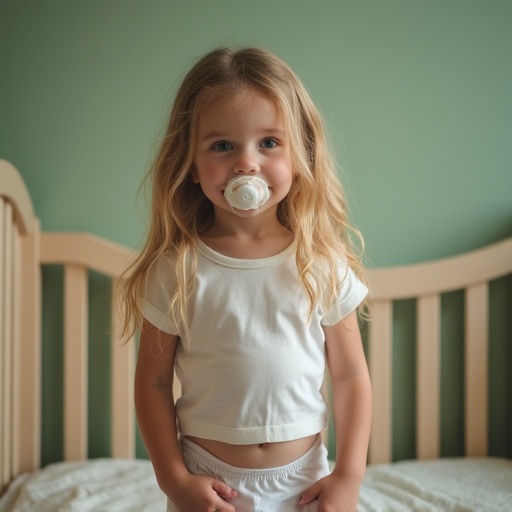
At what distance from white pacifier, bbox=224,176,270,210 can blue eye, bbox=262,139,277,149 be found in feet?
0.17

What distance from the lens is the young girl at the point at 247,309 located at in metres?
0.80

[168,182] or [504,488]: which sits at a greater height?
[168,182]

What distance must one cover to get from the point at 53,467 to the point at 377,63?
3.56 ft

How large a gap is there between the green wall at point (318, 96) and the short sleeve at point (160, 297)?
23.3 inches

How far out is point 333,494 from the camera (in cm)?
81

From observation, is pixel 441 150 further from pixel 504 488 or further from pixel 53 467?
pixel 53 467

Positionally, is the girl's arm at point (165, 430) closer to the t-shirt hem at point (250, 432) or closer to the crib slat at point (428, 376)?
the t-shirt hem at point (250, 432)

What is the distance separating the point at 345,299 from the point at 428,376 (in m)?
0.65

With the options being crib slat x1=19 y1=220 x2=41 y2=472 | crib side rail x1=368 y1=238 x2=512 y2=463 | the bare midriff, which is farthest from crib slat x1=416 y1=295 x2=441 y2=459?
crib slat x1=19 y1=220 x2=41 y2=472

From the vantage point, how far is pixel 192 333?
835 millimetres

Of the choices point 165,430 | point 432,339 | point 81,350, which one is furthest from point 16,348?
point 432,339

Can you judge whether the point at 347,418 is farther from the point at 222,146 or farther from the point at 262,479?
the point at 222,146

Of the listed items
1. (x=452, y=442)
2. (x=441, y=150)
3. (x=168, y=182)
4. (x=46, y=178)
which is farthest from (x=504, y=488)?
(x=46, y=178)

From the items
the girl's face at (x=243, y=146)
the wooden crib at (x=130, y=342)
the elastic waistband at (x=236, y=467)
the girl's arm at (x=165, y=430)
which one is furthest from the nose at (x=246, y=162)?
the wooden crib at (x=130, y=342)
